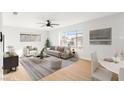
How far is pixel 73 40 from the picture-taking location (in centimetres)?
381

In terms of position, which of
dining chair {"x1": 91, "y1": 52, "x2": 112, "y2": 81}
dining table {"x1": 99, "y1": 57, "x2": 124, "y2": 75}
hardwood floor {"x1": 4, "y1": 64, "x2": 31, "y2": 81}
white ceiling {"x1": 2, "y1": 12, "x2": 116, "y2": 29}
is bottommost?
hardwood floor {"x1": 4, "y1": 64, "x2": 31, "y2": 81}

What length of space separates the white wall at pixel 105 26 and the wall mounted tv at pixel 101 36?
Result: 98 millimetres

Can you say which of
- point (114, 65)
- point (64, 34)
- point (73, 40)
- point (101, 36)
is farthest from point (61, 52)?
point (114, 65)

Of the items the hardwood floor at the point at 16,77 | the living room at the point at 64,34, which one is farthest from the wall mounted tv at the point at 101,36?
the hardwood floor at the point at 16,77

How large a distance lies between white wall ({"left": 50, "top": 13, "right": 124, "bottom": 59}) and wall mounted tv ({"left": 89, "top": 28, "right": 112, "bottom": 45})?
10 centimetres

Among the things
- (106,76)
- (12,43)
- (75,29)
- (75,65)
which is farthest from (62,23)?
(106,76)

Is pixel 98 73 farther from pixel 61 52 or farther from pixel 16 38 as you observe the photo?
pixel 61 52

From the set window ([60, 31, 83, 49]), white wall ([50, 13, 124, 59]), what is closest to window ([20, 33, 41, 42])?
white wall ([50, 13, 124, 59])

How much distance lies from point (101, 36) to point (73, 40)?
102 cm

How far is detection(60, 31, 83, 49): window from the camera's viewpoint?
391 cm

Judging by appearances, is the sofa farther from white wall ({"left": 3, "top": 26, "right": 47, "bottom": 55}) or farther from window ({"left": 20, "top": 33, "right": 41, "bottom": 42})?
window ({"left": 20, "top": 33, "right": 41, "bottom": 42})
